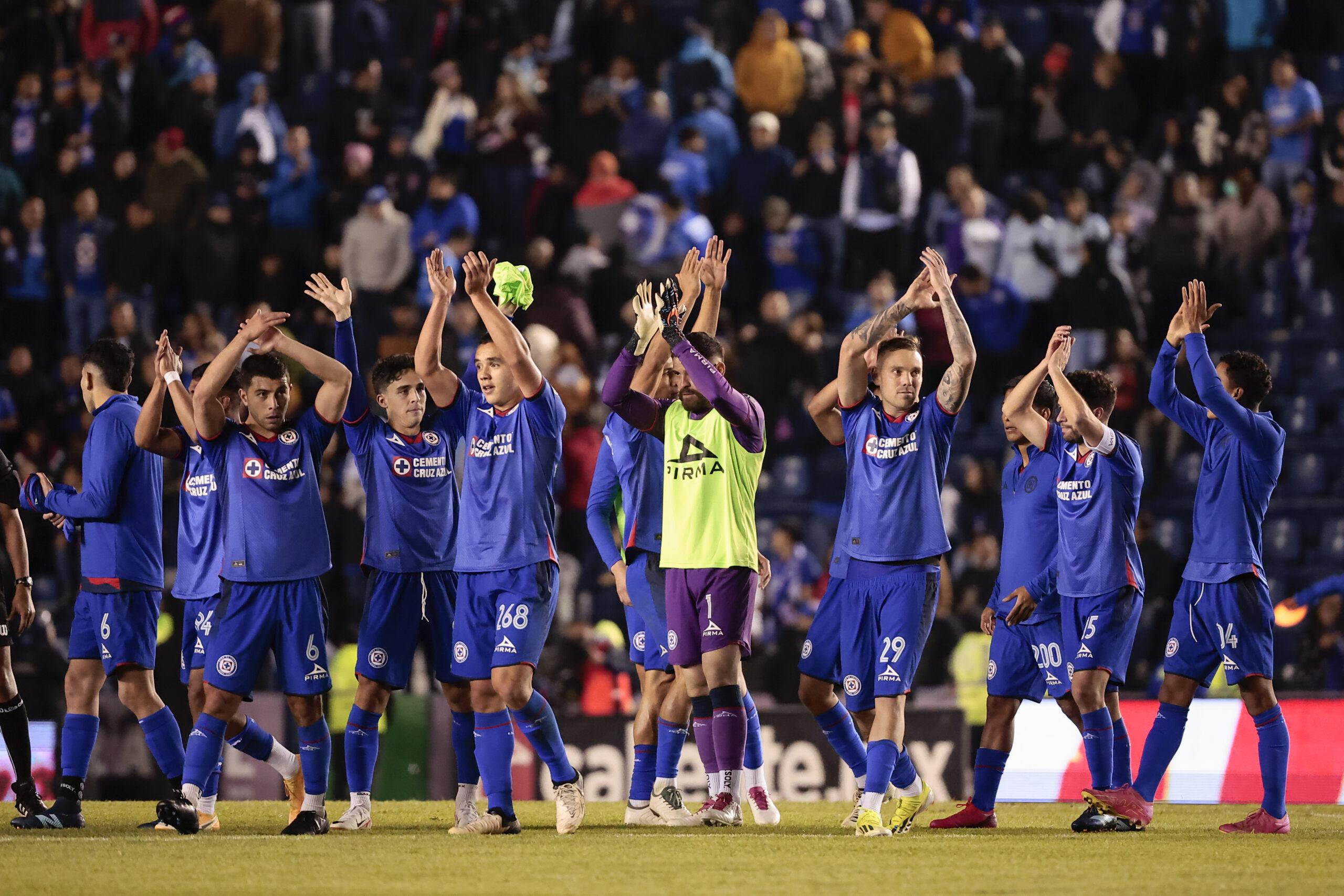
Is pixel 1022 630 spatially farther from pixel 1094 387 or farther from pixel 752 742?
pixel 752 742

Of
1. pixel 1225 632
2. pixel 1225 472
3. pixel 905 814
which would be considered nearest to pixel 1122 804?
pixel 1225 632

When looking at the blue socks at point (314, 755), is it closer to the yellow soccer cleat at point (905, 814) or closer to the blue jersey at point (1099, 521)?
the yellow soccer cleat at point (905, 814)

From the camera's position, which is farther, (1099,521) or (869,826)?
(1099,521)

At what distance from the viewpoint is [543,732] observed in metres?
9.07

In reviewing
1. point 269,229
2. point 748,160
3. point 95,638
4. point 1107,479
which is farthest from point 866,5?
point 95,638

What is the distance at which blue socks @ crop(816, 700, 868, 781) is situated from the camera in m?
9.51

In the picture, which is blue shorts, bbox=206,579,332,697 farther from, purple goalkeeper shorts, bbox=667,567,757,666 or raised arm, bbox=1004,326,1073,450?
raised arm, bbox=1004,326,1073,450

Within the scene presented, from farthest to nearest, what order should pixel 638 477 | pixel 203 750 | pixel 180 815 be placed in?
pixel 638 477, pixel 203 750, pixel 180 815

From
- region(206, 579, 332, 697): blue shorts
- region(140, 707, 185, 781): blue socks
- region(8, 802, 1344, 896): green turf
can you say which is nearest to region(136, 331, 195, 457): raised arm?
region(206, 579, 332, 697): blue shorts

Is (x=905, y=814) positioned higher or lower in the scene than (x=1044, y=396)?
lower

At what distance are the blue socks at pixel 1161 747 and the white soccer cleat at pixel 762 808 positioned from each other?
79.7 inches

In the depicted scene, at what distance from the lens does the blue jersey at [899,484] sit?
29.7ft

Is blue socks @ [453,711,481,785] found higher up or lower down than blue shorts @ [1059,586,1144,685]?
lower down

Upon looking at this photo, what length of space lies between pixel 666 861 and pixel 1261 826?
3.68m
